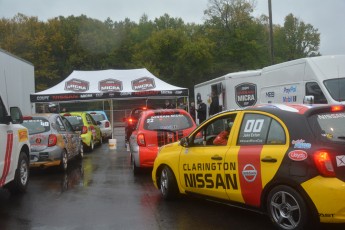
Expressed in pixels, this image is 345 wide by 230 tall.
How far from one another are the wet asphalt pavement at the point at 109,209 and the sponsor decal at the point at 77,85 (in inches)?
426

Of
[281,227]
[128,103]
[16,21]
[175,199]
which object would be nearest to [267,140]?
[281,227]

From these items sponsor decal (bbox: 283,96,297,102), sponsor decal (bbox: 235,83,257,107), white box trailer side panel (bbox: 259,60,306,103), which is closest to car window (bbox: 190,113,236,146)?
white box trailer side panel (bbox: 259,60,306,103)

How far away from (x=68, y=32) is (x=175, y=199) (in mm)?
62862

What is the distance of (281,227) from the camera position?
5.61 metres

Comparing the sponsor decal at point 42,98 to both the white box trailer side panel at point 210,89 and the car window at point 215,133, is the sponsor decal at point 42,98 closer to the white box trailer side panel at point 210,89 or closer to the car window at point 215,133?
the white box trailer side panel at point 210,89

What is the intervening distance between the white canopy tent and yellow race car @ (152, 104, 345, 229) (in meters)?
13.5

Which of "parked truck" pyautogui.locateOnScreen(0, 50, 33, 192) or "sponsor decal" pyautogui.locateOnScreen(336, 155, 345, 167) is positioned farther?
"parked truck" pyautogui.locateOnScreen(0, 50, 33, 192)

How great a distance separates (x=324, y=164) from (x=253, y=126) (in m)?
1.25

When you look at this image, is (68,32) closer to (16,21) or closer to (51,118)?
(16,21)

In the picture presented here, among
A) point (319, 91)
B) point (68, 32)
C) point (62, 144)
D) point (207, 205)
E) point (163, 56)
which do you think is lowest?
point (207, 205)

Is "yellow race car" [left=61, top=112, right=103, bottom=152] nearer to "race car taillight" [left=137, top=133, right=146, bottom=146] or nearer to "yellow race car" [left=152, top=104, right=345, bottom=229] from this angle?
"race car taillight" [left=137, top=133, right=146, bottom=146]

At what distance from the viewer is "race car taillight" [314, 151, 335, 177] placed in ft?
16.9

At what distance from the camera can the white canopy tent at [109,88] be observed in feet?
67.2

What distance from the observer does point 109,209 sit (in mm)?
7293
